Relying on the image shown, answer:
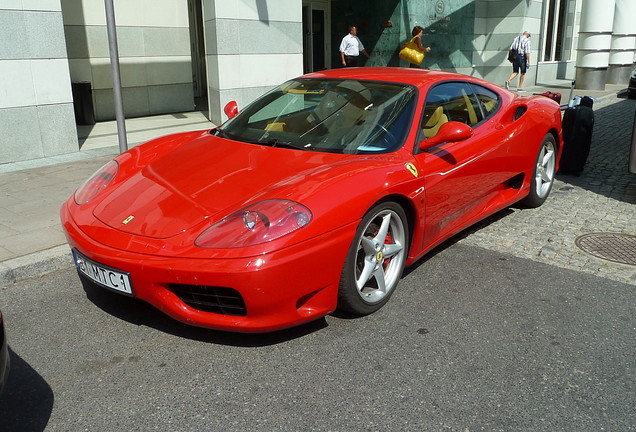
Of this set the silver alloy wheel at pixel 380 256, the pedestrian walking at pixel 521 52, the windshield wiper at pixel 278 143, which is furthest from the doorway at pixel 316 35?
the silver alloy wheel at pixel 380 256

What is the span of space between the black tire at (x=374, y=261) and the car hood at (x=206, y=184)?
0.36 meters

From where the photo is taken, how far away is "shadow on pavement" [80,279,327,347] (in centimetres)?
330

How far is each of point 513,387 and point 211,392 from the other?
1449 millimetres

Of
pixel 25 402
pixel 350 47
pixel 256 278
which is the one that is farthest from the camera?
pixel 350 47

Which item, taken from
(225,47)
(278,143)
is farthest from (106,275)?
(225,47)

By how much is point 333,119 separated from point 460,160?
95cm

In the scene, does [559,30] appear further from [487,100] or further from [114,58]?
[114,58]

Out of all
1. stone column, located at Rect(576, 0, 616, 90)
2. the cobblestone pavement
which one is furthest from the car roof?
stone column, located at Rect(576, 0, 616, 90)

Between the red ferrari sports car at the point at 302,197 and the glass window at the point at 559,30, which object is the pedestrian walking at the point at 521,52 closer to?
the glass window at the point at 559,30

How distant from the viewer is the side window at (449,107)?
13.9 ft

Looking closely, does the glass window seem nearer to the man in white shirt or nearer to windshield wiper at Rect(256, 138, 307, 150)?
the man in white shirt

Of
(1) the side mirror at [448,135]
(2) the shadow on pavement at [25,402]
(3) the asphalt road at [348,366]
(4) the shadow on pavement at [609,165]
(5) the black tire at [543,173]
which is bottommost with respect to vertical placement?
Answer: (4) the shadow on pavement at [609,165]

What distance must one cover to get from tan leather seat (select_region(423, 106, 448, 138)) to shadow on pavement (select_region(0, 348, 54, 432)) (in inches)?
111

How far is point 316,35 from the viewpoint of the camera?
17.8 metres
